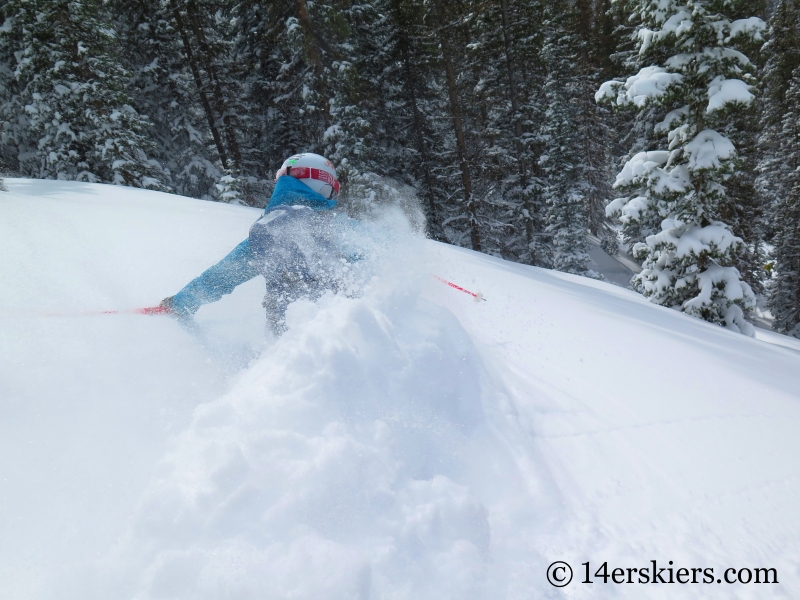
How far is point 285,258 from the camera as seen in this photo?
3.50 meters

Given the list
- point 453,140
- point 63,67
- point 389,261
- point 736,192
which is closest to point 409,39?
point 453,140

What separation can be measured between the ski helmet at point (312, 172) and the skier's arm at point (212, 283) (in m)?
→ 0.73

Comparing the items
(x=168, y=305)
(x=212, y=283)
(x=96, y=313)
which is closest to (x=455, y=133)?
(x=212, y=283)

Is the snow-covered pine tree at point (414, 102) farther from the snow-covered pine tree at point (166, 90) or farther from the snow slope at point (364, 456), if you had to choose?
the snow slope at point (364, 456)

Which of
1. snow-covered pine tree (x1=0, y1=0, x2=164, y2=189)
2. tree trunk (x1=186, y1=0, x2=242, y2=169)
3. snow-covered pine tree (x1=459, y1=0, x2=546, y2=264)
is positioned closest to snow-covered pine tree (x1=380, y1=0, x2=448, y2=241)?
snow-covered pine tree (x1=459, y1=0, x2=546, y2=264)

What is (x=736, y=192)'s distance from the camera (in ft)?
52.3

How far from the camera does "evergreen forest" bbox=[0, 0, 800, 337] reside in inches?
340

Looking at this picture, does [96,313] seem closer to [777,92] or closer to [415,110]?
[415,110]

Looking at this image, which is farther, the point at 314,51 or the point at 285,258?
the point at 314,51

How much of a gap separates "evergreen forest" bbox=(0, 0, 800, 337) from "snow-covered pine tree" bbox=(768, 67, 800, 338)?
144 mm

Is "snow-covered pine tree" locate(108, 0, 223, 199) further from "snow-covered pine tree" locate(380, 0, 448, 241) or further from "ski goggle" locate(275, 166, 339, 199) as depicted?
"ski goggle" locate(275, 166, 339, 199)

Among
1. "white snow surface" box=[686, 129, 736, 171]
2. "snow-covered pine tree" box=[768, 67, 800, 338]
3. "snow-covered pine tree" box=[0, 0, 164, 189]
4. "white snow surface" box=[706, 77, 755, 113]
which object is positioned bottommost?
"snow-covered pine tree" box=[768, 67, 800, 338]

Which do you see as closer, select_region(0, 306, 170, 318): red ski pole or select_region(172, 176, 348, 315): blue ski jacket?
select_region(0, 306, 170, 318): red ski pole

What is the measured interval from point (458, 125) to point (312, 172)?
52.5 ft
